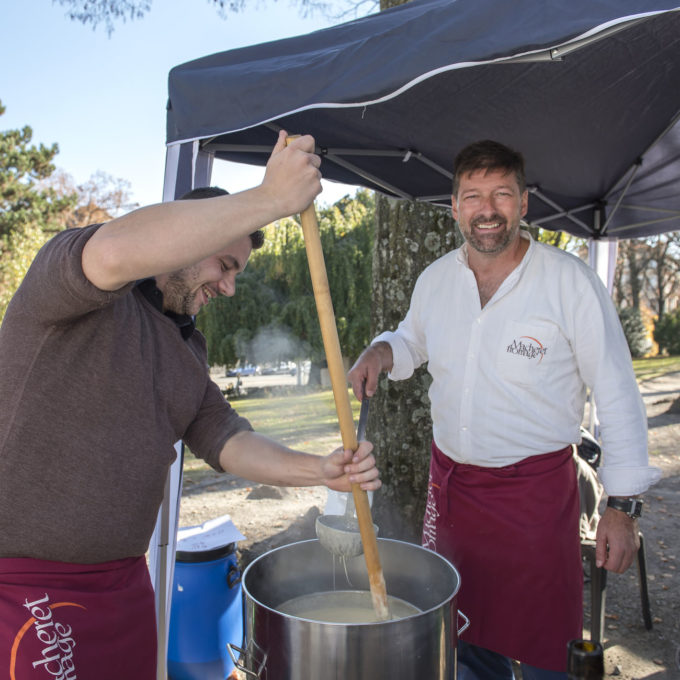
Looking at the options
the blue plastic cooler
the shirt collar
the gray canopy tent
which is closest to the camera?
the gray canopy tent

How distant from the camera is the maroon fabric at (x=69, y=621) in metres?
1.29

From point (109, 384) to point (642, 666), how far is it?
3.05 m

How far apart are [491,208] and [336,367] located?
101 cm

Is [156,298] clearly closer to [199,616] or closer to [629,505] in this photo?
[629,505]

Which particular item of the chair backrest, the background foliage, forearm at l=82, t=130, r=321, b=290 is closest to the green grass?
the background foliage

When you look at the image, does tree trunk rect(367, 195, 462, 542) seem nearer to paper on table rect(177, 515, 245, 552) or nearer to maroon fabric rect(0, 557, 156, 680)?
paper on table rect(177, 515, 245, 552)

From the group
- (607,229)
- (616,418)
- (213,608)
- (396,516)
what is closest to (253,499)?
(396,516)

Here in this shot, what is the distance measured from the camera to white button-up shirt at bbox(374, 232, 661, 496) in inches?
73.0

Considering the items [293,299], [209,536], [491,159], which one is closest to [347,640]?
[491,159]

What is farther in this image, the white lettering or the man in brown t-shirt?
the white lettering

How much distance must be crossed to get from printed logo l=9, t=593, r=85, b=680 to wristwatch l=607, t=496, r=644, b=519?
1.58 meters

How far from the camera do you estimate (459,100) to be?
2.28 m

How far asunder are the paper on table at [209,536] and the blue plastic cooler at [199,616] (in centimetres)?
7

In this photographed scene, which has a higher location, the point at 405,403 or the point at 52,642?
the point at 405,403
